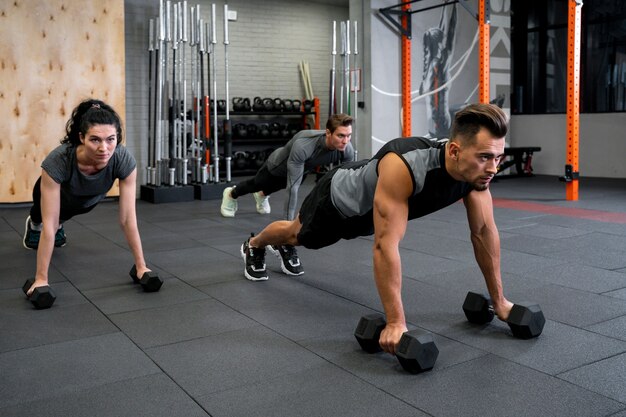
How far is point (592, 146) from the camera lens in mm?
9008

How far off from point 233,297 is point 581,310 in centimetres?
154

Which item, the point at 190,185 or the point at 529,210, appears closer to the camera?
the point at 529,210

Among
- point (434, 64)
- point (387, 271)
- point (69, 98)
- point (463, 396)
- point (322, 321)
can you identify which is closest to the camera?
point (463, 396)

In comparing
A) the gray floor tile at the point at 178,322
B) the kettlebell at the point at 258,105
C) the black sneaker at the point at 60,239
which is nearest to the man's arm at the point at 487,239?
the gray floor tile at the point at 178,322

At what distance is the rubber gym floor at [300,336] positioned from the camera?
1.79 metres

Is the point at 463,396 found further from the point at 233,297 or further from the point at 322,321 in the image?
the point at 233,297

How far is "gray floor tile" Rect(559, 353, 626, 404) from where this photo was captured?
5.95ft

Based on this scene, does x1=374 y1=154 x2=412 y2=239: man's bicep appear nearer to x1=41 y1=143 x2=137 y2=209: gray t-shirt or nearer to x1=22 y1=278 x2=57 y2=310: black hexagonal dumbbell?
x1=41 y1=143 x2=137 y2=209: gray t-shirt

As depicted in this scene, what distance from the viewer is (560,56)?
9703mm

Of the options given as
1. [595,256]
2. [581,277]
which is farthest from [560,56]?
[581,277]

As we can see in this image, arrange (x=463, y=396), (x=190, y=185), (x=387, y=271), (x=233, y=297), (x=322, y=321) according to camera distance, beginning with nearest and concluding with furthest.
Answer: (x=463, y=396)
(x=387, y=271)
(x=322, y=321)
(x=233, y=297)
(x=190, y=185)

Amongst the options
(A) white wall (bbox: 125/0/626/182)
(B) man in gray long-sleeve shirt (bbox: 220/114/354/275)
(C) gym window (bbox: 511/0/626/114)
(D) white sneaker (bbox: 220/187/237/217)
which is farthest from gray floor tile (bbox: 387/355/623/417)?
(C) gym window (bbox: 511/0/626/114)

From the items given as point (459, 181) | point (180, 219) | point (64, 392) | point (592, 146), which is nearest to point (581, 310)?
point (459, 181)

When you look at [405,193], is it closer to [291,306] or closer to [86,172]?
[291,306]
